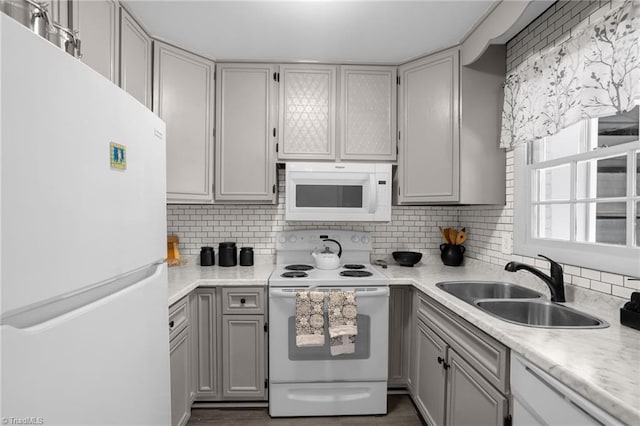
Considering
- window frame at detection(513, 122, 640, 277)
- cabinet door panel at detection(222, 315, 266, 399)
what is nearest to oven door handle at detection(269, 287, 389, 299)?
cabinet door panel at detection(222, 315, 266, 399)

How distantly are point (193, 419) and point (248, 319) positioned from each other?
734mm

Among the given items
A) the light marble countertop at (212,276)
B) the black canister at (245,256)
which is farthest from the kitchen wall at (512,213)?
the black canister at (245,256)

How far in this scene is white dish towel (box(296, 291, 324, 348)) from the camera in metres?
2.06

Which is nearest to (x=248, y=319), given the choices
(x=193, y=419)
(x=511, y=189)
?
(x=193, y=419)

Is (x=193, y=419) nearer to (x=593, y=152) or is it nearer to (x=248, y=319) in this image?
(x=248, y=319)

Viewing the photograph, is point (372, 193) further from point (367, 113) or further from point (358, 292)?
point (358, 292)

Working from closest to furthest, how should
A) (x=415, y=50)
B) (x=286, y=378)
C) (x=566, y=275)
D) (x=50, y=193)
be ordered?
(x=50, y=193) < (x=566, y=275) < (x=286, y=378) < (x=415, y=50)

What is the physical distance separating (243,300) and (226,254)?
20.6 inches

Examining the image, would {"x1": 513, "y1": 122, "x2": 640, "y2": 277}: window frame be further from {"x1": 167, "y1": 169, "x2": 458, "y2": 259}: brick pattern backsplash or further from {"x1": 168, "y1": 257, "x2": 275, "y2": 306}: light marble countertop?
{"x1": 168, "y1": 257, "x2": 275, "y2": 306}: light marble countertop

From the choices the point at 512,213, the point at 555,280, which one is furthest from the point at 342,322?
the point at 512,213

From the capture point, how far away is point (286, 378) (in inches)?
84.7

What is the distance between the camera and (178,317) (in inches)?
73.0

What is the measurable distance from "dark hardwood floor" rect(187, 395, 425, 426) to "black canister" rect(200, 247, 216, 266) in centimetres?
102

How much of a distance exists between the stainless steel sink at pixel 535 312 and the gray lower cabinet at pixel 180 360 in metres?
1.57
